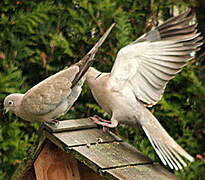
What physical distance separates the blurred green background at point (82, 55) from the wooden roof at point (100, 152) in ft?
5.91

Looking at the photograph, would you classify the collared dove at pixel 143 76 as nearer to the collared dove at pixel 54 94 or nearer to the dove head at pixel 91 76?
the dove head at pixel 91 76

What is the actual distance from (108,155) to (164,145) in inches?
14.7

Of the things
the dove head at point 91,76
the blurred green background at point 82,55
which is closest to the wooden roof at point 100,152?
the dove head at point 91,76

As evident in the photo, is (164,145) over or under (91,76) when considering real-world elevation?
under

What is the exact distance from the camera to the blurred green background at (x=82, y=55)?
4773mm

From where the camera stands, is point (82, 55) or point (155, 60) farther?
point (82, 55)

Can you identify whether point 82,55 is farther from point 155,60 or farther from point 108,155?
point 108,155

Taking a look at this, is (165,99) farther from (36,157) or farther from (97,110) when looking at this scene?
(36,157)

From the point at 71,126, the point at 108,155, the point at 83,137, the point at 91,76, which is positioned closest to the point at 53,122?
the point at 71,126

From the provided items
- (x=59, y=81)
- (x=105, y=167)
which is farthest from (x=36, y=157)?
(x=105, y=167)

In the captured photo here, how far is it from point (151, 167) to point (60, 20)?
9.55ft

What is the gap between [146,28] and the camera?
5266 mm

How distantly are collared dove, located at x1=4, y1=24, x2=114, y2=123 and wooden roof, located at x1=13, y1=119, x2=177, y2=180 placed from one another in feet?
0.26

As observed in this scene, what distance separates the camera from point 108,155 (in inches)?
102
